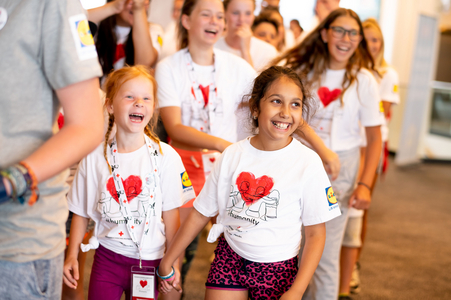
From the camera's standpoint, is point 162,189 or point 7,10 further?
point 162,189

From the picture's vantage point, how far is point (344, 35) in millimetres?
2383

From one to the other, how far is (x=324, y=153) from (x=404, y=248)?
7.27ft

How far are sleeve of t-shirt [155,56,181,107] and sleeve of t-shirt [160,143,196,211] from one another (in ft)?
1.65

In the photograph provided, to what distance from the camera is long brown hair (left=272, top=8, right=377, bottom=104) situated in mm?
2434

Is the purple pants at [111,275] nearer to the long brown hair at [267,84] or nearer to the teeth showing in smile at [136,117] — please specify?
the teeth showing in smile at [136,117]

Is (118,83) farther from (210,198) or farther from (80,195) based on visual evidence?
(210,198)

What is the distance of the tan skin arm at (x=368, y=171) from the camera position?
237 cm

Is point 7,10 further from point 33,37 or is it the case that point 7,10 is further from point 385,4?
point 385,4

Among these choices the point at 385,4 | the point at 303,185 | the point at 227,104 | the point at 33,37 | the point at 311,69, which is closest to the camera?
the point at 33,37

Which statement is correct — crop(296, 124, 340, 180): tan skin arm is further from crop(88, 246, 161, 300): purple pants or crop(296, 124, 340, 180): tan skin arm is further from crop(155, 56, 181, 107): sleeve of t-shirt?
crop(88, 246, 161, 300): purple pants

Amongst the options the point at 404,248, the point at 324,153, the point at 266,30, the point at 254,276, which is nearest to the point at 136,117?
the point at 254,276

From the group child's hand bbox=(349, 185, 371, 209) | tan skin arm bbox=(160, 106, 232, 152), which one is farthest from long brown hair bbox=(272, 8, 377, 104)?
tan skin arm bbox=(160, 106, 232, 152)

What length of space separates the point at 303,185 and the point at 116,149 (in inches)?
29.7

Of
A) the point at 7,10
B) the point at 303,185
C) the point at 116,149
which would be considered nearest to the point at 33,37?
the point at 7,10
